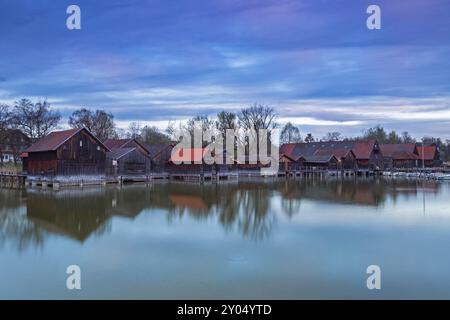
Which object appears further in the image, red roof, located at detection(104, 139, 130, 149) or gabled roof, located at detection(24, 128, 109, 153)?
red roof, located at detection(104, 139, 130, 149)

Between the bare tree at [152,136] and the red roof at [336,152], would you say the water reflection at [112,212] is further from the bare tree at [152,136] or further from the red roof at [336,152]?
the bare tree at [152,136]

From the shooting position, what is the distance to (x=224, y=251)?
1166 centimetres

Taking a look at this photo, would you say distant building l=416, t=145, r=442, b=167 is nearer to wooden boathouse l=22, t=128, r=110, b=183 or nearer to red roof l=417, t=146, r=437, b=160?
red roof l=417, t=146, r=437, b=160

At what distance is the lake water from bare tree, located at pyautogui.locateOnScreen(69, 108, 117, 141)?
4308 centimetres

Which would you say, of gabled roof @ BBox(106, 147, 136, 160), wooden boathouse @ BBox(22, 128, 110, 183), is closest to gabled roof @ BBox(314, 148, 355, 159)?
gabled roof @ BBox(106, 147, 136, 160)

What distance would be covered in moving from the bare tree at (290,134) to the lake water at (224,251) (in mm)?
76412

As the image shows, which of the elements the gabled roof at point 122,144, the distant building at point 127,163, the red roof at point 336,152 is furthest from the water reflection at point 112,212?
the red roof at point 336,152

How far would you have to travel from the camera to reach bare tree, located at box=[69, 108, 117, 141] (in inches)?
2449

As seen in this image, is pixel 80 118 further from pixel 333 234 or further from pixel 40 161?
pixel 333 234

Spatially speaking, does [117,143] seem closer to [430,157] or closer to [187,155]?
[187,155]

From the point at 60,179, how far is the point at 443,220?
27.9m

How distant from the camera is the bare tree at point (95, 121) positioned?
6221 cm
